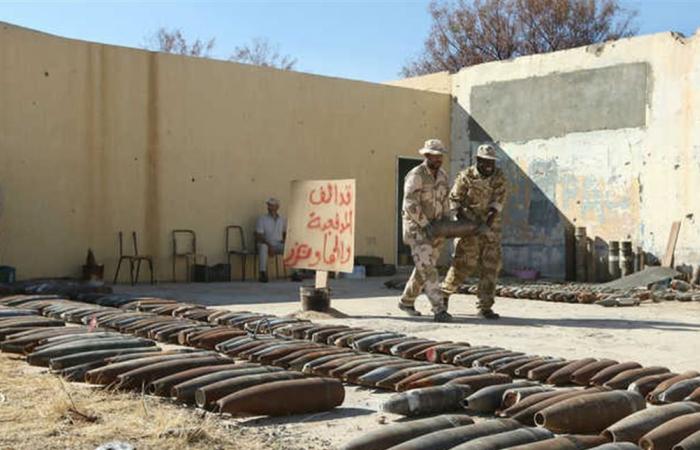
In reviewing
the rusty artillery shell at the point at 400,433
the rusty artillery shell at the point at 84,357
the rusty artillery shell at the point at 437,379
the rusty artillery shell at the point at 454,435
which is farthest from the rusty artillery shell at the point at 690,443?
the rusty artillery shell at the point at 84,357

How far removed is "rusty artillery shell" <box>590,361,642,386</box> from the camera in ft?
17.8

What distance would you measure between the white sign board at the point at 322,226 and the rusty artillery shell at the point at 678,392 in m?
5.01

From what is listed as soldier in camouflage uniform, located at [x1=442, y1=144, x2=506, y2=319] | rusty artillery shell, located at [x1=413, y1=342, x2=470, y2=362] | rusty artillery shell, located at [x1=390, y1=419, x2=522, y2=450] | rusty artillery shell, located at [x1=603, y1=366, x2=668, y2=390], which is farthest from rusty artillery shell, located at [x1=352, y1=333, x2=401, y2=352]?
soldier in camouflage uniform, located at [x1=442, y1=144, x2=506, y2=319]

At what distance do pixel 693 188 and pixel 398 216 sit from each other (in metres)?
5.52

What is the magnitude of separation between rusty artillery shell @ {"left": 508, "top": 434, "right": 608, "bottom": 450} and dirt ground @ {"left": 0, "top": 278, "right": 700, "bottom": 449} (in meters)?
0.87

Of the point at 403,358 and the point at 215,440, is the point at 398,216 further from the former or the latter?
the point at 215,440

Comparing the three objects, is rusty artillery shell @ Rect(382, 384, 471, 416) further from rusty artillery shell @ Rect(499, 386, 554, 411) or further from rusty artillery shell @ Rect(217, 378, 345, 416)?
A: rusty artillery shell @ Rect(217, 378, 345, 416)

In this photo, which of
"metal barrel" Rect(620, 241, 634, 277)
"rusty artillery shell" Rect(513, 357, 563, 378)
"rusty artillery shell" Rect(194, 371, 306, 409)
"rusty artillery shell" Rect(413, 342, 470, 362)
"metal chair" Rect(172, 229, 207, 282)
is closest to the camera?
"rusty artillery shell" Rect(194, 371, 306, 409)

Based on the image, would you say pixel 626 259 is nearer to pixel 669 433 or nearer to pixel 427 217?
pixel 427 217

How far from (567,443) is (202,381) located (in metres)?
2.03

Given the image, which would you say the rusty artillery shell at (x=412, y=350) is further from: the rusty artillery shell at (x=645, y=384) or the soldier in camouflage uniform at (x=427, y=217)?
the soldier in camouflage uniform at (x=427, y=217)

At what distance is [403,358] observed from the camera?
6.25 m

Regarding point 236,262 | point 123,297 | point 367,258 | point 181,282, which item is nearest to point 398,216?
point 367,258

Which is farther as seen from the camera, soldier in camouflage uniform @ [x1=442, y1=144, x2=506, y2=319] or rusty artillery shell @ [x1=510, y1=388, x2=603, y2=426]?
soldier in camouflage uniform @ [x1=442, y1=144, x2=506, y2=319]
